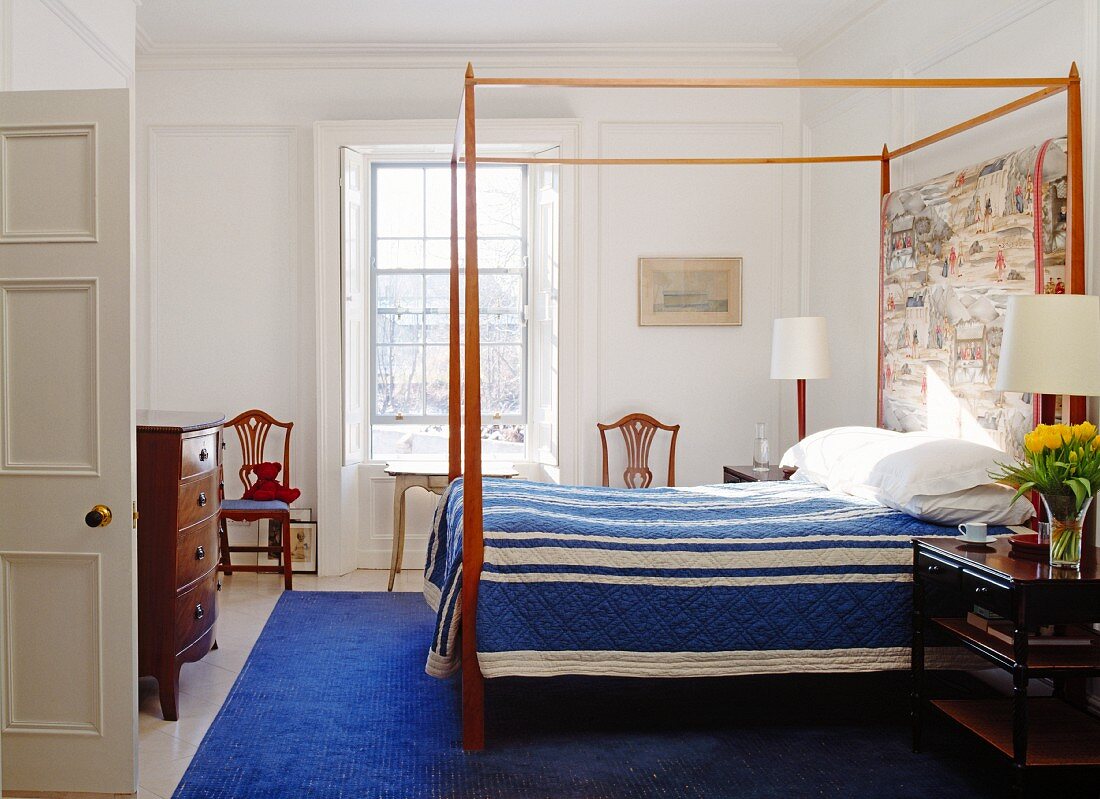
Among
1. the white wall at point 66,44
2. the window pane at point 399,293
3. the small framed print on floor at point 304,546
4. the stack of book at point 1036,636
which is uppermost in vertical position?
the white wall at point 66,44

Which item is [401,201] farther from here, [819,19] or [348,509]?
[819,19]

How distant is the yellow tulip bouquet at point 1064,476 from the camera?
2.60 metres

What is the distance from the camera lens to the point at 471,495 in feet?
10.1

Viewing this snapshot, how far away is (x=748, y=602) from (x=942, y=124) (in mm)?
2454

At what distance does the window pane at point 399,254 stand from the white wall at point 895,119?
96.8 inches

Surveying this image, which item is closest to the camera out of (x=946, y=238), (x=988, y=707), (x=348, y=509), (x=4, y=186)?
(x=4, y=186)

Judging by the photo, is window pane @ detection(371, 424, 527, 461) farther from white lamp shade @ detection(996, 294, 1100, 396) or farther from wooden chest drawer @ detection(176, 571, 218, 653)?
white lamp shade @ detection(996, 294, 1100, 396)

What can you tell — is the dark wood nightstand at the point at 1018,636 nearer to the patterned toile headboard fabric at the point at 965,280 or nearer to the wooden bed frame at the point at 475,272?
the wooden bed frame at the point at 475,272

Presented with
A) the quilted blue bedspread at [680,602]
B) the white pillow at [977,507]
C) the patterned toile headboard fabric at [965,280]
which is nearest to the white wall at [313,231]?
the patterned toile headboard fabric at [965,280]

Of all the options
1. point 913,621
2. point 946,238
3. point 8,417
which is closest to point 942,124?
point 946,238

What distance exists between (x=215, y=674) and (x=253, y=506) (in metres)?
1.41

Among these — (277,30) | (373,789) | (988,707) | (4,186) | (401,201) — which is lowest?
(373,789)

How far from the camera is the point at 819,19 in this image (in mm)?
5156

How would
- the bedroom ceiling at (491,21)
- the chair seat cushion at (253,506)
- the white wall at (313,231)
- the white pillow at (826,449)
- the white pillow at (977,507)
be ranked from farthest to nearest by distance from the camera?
the white wall at (313,231)
the chair seat cushion at (253,506)
the bedroom ceiling at (491,21)
the white pillow at (826,449)
the white pillow at (977,507)
